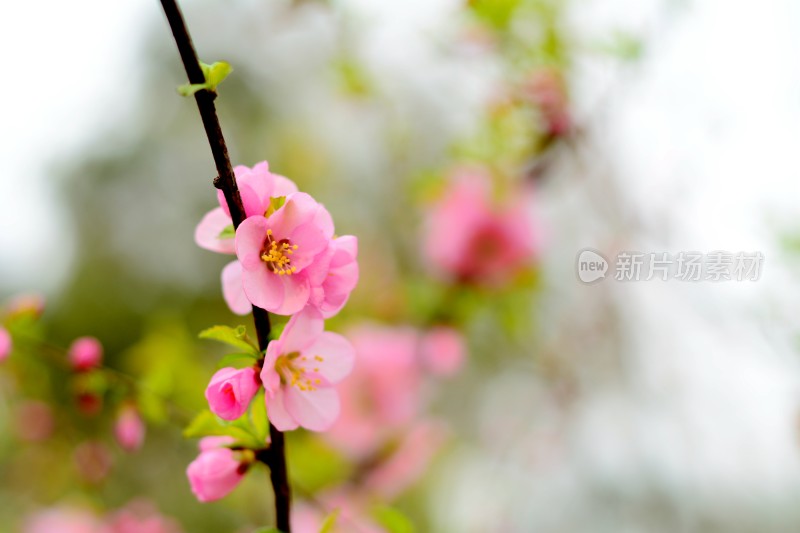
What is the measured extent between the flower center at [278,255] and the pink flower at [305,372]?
19 millimetres

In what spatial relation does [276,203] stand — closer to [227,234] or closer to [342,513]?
[227,234]

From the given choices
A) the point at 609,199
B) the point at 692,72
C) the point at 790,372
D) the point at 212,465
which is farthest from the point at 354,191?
the point at 212,465

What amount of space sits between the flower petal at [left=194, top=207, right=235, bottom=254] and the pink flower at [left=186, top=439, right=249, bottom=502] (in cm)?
9

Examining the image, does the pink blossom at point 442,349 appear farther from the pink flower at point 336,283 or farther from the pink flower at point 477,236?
the pink flower at point 336,283

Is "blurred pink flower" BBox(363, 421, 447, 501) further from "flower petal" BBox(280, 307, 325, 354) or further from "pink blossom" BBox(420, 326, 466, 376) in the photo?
"flower petal" BBox(280, 307, 325, 354)

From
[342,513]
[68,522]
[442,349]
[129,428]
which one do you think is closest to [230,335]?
[129,428]

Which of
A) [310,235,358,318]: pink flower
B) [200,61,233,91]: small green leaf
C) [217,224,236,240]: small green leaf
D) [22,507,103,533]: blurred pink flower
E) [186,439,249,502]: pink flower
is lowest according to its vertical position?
[22,507,103,533]: blurred pink flower

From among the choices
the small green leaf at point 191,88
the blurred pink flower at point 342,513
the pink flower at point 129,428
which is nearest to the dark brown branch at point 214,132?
the small green leaf at point 191,88

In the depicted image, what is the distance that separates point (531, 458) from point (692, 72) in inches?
26.2

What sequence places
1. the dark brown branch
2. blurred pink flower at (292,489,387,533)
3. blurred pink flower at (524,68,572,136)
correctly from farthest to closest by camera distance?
blurred pink flower at (524,68,572,136) < blurred pink flower at (292,489,387,533) < the dark brown branch

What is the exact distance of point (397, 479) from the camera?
810 mm

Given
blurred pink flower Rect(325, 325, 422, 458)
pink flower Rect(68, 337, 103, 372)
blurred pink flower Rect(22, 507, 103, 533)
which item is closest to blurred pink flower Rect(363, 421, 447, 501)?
blurred pink flower Rect(325, 325, 422, 458)

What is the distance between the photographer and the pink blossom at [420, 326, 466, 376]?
0.75 meters

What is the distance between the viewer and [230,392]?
0.24 metres
